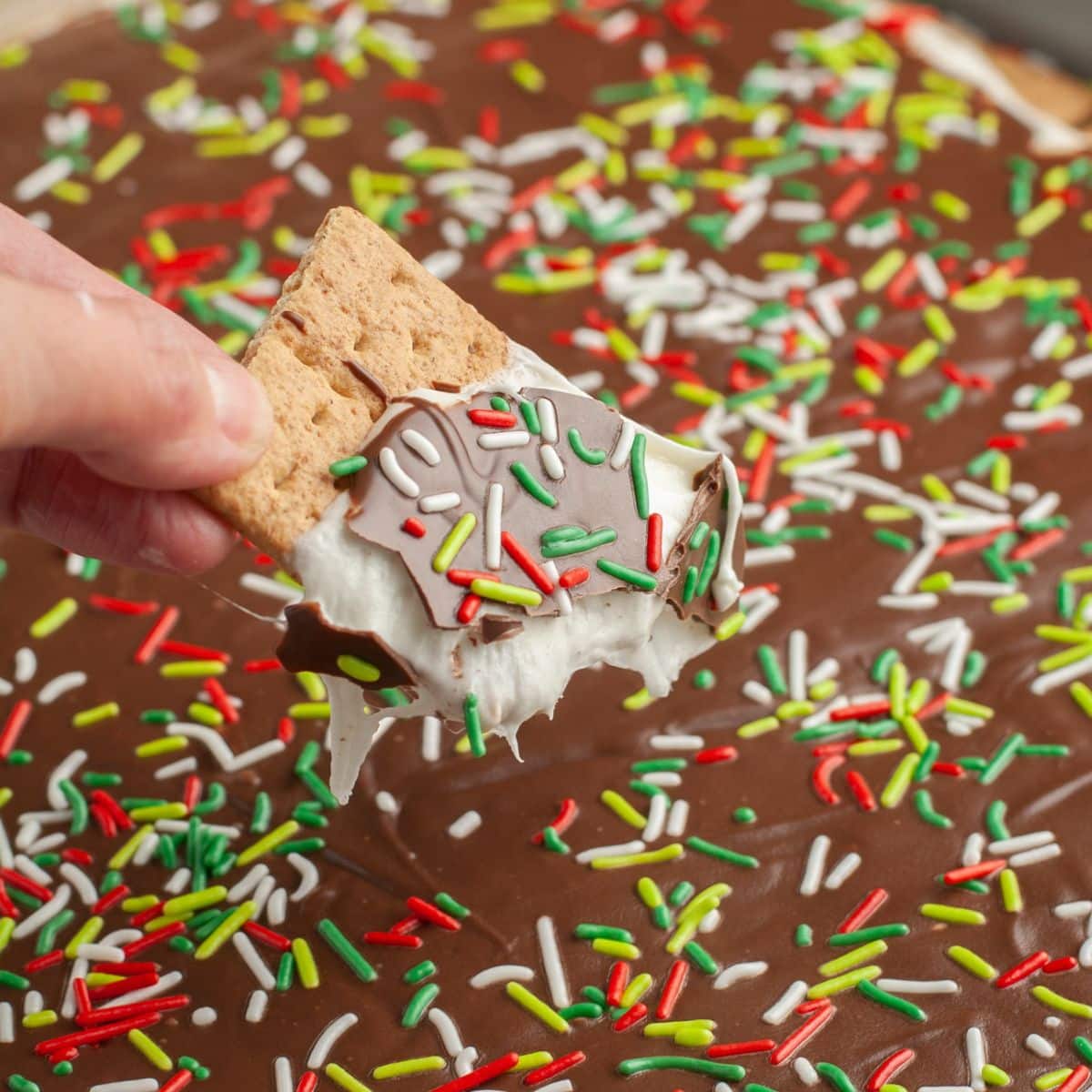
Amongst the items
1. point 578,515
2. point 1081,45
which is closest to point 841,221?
point 1081,45

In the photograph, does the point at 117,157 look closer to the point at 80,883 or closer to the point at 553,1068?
the point at 80,883

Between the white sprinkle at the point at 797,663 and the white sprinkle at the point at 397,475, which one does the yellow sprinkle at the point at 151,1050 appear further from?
the white sprinkle at the point at 797,663

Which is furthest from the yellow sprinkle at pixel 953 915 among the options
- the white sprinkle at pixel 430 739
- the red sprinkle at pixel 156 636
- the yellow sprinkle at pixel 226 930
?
the red sprinkle at pixel 156 636

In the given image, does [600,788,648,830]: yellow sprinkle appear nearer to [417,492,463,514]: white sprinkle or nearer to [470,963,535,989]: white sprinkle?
[470,963,535,989]: white sprinkle

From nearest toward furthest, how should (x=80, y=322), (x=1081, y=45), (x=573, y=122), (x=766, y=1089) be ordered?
(x=80, y=322) < (x=766, y=1089) < (x=573, y=122) < (x=1081, y=45)

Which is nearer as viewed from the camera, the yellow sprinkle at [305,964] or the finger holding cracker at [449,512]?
the finger holding cracker at [449,512]

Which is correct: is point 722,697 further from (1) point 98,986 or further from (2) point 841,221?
(2) point 841,221
